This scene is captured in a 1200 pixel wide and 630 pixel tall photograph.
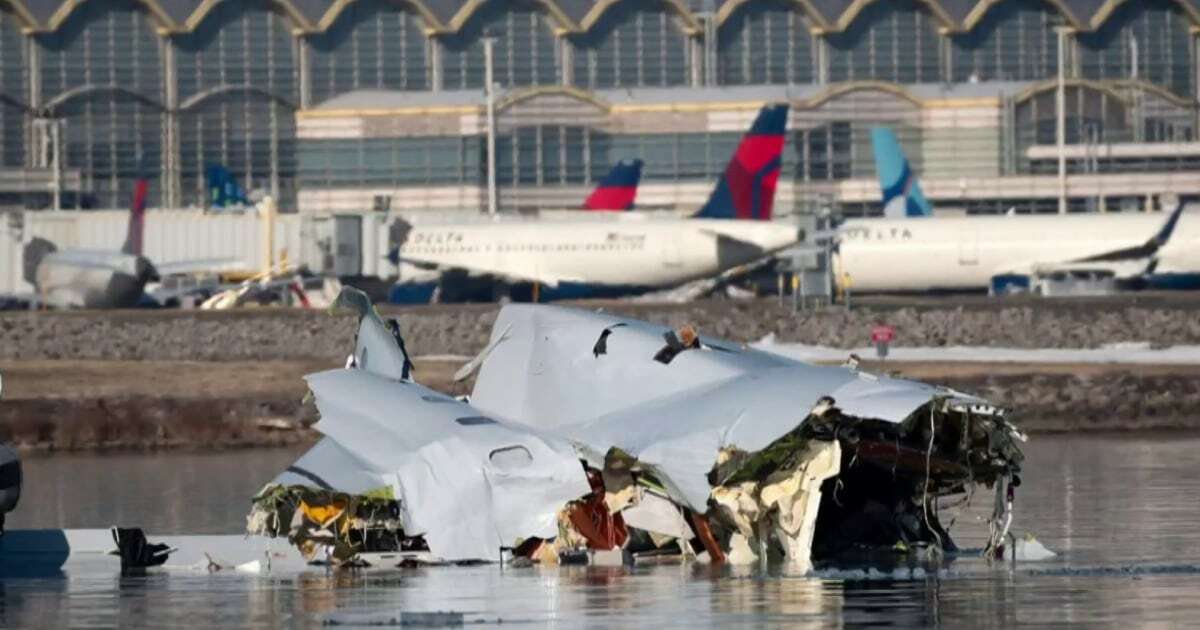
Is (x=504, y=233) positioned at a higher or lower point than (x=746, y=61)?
lower

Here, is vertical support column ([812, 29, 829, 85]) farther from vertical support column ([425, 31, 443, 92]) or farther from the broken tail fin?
the broken tail fin

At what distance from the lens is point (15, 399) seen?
47.9 m

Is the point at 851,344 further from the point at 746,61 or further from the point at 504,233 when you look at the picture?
the point at 746,61

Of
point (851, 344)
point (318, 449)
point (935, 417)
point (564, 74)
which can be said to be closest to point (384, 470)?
point (318, 449)

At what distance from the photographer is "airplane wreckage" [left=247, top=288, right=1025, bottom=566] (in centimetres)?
2228

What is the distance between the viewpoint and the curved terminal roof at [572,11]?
13588 cm

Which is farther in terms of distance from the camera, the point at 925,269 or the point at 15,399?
the point at 925,269

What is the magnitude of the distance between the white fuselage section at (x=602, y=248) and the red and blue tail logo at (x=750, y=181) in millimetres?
2063

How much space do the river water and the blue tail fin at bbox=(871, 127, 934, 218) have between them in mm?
78344

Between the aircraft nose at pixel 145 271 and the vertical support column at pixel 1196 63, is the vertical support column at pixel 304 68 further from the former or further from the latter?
the aircraft nose at pixel 145 271

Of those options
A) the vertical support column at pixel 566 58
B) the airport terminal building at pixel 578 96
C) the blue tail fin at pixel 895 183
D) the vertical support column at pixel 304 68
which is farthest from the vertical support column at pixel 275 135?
the blue tail fin at pixel 895 183

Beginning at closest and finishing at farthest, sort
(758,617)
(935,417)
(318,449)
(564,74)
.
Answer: (758,617), (935,417), (318,449), (564,74)

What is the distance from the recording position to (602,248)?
88.5m

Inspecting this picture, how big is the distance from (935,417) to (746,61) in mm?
117819
